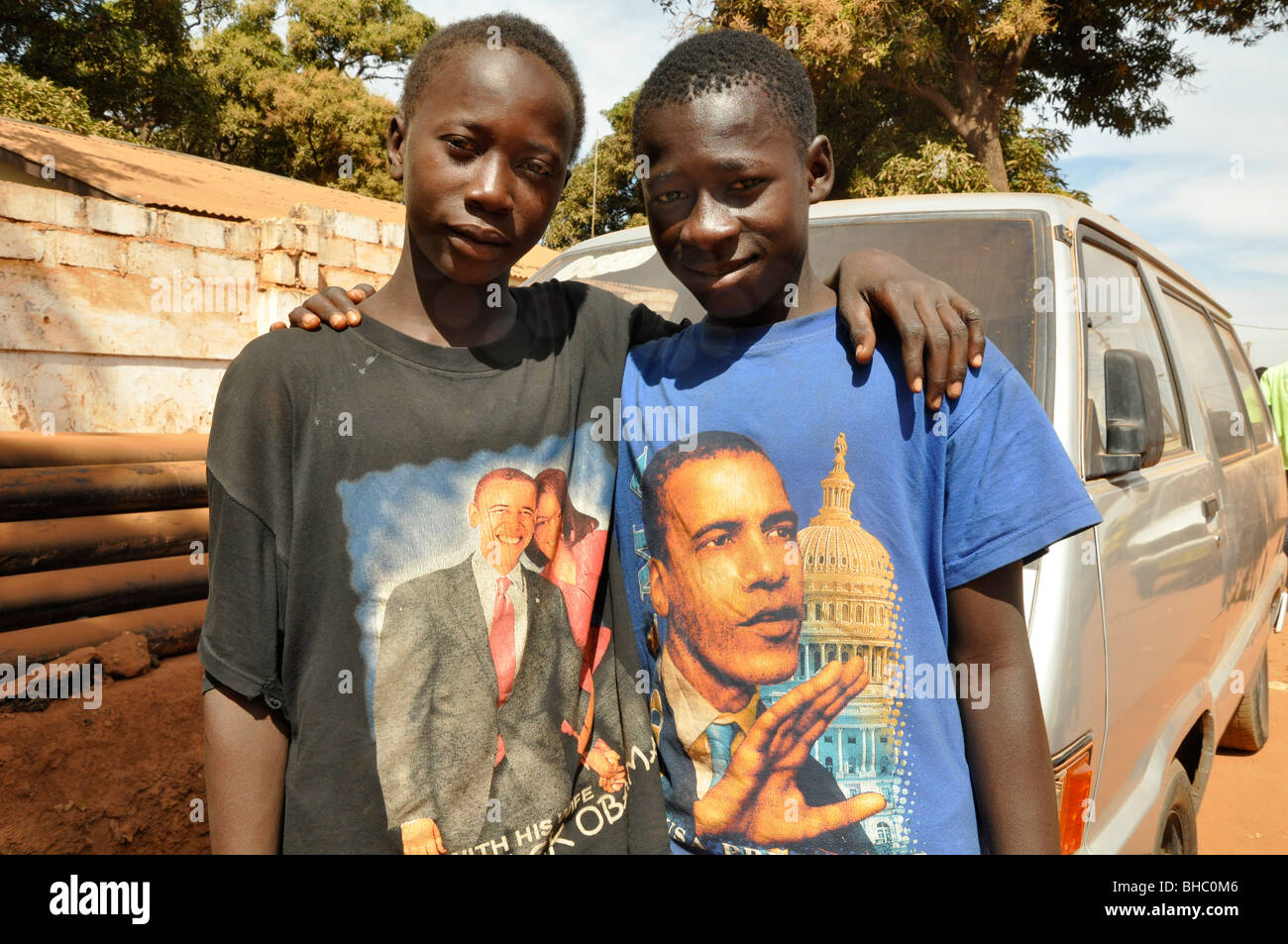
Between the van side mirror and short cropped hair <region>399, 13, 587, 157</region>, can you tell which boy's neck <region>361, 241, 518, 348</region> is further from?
the van side mirror

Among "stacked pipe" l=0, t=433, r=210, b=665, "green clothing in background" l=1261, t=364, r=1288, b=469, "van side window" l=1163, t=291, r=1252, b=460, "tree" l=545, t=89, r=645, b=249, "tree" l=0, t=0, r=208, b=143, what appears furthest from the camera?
"tree" l=545, t=89, r=645, b=249

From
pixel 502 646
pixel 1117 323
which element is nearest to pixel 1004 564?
pixel 502 646

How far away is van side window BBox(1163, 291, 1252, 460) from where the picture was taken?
3.55 meters

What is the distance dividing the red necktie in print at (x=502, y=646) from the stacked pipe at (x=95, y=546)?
3.34 meters

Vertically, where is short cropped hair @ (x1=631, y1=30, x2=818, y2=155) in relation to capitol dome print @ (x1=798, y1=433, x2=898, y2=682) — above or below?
above

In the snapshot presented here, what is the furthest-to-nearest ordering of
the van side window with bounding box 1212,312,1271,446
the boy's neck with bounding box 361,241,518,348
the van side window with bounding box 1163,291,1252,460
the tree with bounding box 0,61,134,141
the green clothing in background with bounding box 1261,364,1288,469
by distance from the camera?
1. the tree with bounding box 0,61,134,141
2. the green clothing in background with bounding box 1261,364,1288,469
3. the van side window with bounding box 1212,312,1271,446
4. the van side window with bounding box 1163,291,1252,460
5. the boy's neck with bounding box 361,241,518,348

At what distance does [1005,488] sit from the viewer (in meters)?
1.23

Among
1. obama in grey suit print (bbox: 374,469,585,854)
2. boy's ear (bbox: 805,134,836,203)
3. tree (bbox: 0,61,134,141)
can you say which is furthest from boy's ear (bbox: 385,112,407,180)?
tree (bbox: 0,61,134,141)

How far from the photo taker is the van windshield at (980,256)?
7.63ft

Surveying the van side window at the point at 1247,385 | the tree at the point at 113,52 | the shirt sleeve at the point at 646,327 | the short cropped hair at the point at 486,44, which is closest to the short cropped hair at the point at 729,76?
the short cropped hair at the point at 486,44

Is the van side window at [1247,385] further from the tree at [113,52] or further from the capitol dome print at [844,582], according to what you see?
the tree at [113,52]

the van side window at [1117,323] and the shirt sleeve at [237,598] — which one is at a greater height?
the van side window at [1117,323]

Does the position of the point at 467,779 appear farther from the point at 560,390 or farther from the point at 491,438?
the point at 560,390

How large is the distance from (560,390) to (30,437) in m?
4.51
